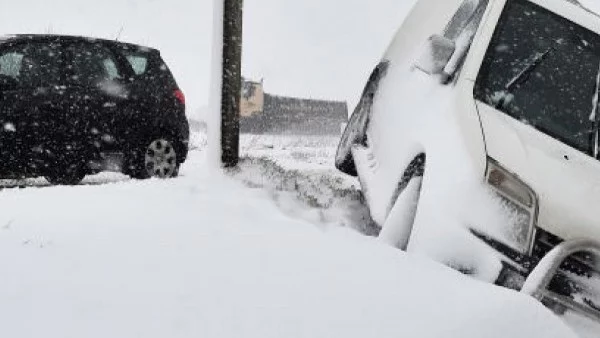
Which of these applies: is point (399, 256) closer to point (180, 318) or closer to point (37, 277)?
point (180, 318)

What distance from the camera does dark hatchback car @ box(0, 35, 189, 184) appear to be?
7844 mm

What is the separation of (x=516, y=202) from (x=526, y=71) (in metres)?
1.08

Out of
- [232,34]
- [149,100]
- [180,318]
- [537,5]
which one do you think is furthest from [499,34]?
[149,100]

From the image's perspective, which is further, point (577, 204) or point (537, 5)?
point (537, 5)

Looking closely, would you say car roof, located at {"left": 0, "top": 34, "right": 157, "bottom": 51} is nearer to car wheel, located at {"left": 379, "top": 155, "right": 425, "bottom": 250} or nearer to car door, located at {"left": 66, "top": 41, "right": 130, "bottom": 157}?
car door, located at {"left": 66, "top": 41, "right": 130, "bottom": 157}

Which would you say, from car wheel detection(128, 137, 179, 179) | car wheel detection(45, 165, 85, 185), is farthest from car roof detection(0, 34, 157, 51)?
car wheel detection(45, 165, 85, 185)

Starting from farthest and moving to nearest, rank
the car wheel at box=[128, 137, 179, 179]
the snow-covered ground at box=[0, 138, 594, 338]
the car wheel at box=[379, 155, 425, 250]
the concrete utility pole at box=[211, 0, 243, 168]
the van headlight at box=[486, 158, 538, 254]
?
the car wheel at box=[128, 137, 179, 179] → the concrete utility pole at box=[211, 0, 243, 168] → the car wheel at box=[379, 155, 425, 250] → the van headlight at box=[486, 158, 538, 254] → the snow-covered ground at box=[0, 138, 594, 338]

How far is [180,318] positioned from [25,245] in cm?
110

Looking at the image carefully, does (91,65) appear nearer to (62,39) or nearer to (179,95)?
(62,39)

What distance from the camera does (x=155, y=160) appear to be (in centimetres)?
896

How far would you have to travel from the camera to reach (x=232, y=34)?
7.44 meters

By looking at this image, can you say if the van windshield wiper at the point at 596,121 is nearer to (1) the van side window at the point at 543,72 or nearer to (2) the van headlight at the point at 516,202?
(1) the van side window at the point at 543,72

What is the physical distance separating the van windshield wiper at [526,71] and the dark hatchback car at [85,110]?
209 inches

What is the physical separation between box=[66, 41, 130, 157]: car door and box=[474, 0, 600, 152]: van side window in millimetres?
5174
